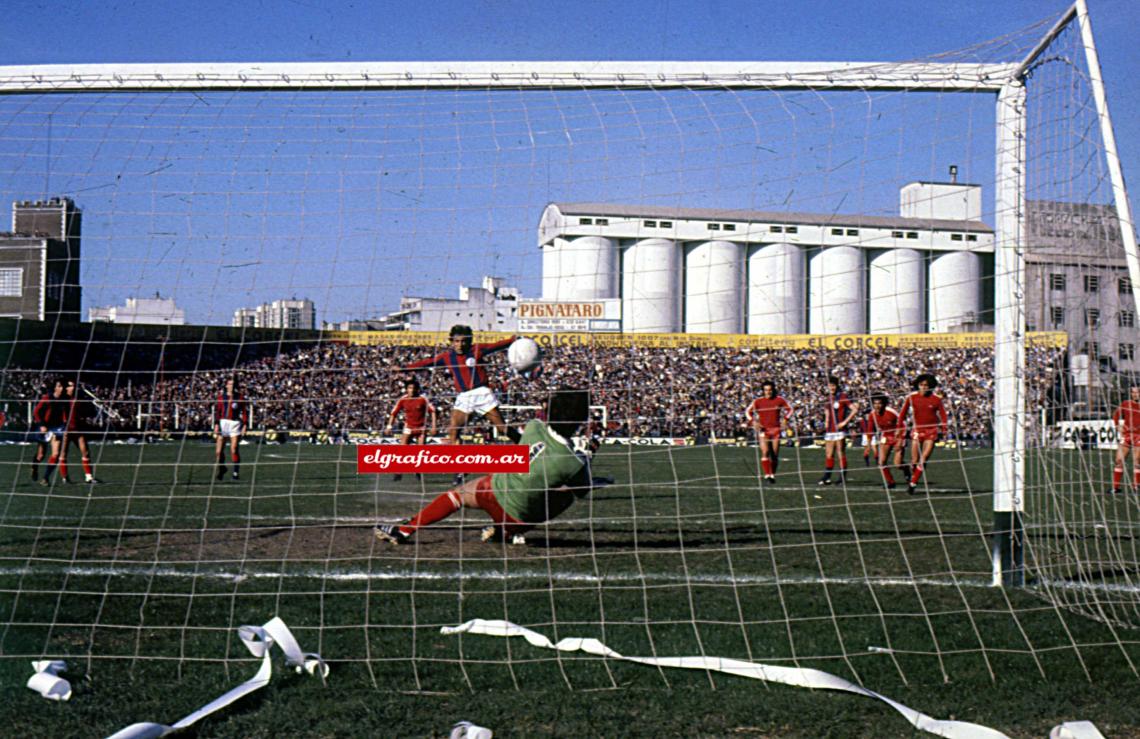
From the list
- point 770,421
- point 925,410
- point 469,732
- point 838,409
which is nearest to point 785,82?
point 469,732

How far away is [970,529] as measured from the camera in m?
9.72

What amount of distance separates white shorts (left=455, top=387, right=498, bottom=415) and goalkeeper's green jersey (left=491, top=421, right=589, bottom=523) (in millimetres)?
2626

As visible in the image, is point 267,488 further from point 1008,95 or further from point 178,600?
point 1008,95

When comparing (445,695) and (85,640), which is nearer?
(445,695)

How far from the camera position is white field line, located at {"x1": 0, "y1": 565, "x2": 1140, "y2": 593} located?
668 centimetres

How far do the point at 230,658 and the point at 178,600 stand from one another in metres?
1.37

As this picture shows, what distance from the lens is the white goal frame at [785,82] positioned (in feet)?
19.9

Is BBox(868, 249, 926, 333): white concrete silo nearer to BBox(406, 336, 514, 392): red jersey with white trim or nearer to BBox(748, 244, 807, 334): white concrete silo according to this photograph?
BBox(748, 244, 807, 334): white concrete silo

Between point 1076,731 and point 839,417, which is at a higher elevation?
point 839,417

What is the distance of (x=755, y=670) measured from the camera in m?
4.66

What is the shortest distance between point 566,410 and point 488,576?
4.25 ft

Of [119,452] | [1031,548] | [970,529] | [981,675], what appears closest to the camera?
[981,675]

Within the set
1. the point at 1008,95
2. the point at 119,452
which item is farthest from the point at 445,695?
the point at 119,452

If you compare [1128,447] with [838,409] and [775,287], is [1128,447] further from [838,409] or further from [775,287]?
[838,409]
